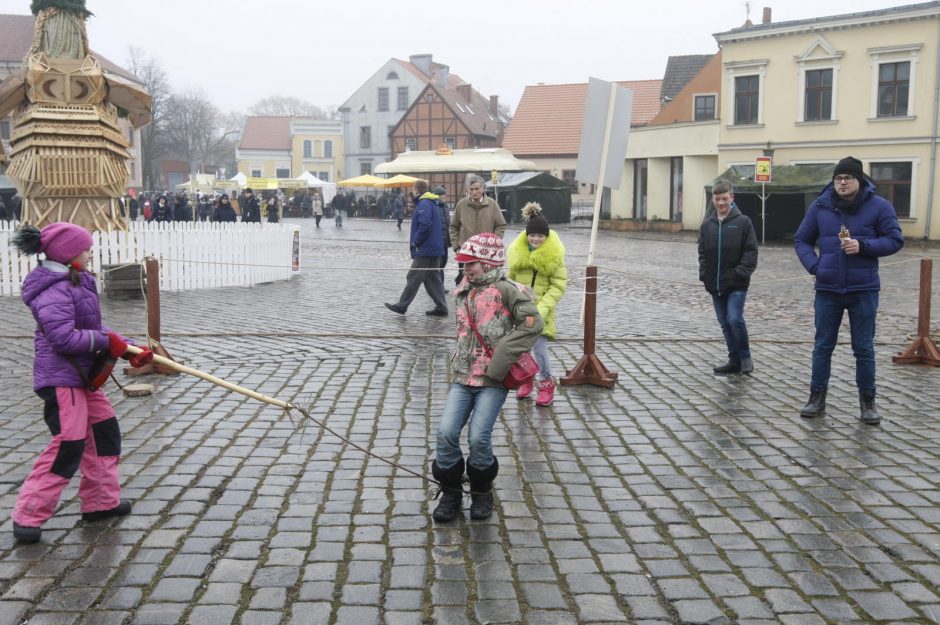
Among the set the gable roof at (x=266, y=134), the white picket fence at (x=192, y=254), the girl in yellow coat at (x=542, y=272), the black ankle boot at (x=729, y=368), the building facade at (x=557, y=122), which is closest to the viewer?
the girl in yellow coat at (x=542, y=272)

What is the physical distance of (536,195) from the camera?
46.2 meters

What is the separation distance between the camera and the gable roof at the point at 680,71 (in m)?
51.2

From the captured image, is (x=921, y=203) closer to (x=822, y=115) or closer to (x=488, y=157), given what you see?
(x=822, y=115)

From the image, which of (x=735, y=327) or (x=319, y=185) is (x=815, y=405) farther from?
(x=319, y=185)

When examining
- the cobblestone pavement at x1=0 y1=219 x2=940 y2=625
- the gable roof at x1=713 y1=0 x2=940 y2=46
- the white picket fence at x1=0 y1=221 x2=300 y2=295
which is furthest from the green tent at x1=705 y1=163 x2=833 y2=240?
the cobblestone pavement at x1=0 y1=219 x2=940 y2=625

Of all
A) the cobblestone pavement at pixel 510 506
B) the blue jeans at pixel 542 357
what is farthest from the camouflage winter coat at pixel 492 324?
the blue jeans at pixel 542 357

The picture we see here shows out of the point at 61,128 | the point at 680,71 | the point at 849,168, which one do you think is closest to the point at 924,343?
the point at 849,168

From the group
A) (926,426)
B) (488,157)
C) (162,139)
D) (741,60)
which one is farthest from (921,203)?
(162,139)

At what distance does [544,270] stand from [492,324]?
107 inches

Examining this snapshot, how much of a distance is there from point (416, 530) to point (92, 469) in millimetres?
1652

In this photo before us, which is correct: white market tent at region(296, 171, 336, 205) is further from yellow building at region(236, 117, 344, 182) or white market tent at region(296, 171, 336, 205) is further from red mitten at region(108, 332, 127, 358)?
red mitten at region(108, 332, 127, 358)

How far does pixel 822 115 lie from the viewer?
34438 mm

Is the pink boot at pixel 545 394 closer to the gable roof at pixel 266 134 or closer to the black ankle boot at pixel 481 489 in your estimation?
the black ankle boot at pixel 481 489

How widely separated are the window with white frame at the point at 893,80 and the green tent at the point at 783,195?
100 inches
